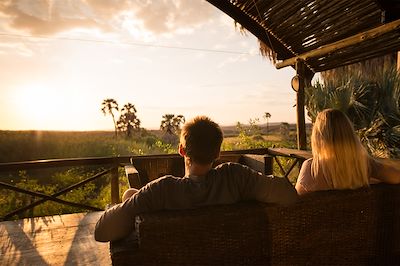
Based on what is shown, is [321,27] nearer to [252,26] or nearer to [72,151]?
[252,26]

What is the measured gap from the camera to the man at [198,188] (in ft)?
3.93

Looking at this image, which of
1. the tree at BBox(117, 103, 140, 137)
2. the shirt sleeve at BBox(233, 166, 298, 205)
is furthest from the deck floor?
the tree at BBox(117, 103, 140, 137)

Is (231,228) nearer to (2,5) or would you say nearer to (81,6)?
(81,6)

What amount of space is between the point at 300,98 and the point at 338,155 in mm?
3705

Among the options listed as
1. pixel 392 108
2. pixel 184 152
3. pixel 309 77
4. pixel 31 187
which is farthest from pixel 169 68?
pixel 184 152

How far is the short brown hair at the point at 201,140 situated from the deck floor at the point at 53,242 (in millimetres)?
1721

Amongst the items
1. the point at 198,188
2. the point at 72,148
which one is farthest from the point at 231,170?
the point at 72,148

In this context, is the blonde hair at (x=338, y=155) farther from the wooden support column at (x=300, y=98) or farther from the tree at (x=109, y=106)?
the tree at (x=109, y=106)

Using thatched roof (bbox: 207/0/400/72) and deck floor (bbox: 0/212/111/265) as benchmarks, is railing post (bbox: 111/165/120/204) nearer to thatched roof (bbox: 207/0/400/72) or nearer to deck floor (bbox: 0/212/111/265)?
deck floor (bbox: 0/212/111/265)

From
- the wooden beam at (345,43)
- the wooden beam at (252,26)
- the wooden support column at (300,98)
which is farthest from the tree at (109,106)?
the wooden support column at (300,98)

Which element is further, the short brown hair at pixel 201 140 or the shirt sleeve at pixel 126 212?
the short brown hair at pixel 201 140

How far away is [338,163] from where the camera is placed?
150 centimetres

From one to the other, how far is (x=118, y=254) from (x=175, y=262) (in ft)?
0.67

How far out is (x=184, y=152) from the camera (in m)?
1.38
